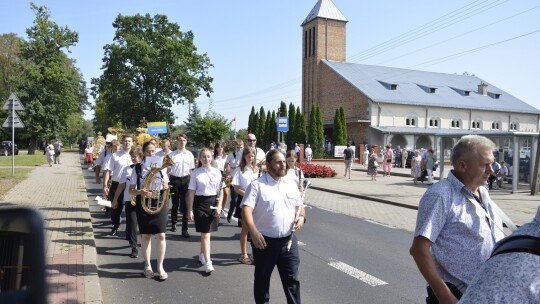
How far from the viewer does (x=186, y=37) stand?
5212 cm

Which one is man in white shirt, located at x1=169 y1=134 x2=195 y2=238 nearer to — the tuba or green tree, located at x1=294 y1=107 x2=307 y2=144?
the tuba

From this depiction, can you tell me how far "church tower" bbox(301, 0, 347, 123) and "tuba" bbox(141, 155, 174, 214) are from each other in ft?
184

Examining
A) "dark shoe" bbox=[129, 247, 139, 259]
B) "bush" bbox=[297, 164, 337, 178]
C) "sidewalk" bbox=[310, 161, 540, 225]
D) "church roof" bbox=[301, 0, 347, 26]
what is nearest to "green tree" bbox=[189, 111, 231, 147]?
"church roof" bbox=[301, 0, 347, 26]

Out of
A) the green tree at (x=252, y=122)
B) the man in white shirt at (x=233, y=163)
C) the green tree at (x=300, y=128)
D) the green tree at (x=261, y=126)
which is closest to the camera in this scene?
the man in white shirt at (x=233, y=163)

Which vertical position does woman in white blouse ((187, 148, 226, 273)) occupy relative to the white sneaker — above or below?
above

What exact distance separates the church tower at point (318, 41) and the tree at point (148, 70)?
16.3 meters

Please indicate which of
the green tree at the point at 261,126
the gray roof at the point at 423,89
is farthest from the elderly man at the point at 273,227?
the green tree at the point at 261,126

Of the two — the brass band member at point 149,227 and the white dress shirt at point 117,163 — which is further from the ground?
the white dress shirt at point 117,163

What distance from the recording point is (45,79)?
159 ft

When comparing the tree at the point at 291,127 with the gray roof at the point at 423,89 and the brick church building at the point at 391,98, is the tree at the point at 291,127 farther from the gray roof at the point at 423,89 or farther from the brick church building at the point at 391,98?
the gray roof at the point at 423,89

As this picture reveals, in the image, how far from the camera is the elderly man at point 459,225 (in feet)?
9.11

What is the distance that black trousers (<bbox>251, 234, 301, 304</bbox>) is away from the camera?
4395 millimetres

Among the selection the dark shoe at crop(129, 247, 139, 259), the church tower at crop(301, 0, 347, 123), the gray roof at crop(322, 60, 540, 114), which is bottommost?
the dark shoe at crop(129, 247, 139, 259)

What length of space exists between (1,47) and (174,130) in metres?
26.0
